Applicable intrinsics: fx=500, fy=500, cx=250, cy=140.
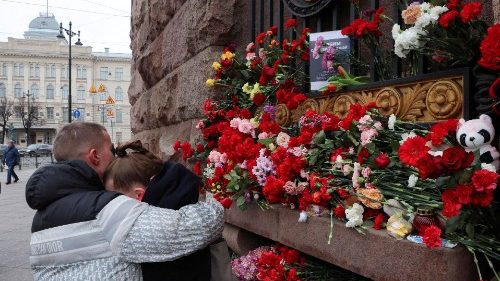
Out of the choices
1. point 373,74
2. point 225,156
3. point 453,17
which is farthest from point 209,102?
point 453,17

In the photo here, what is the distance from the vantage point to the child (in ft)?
6.31

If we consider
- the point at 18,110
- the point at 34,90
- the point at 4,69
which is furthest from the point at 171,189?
the point at 4,69

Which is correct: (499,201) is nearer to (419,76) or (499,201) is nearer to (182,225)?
(419,76)

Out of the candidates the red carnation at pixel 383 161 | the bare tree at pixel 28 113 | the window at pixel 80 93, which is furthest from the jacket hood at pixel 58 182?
the window at pixel 80 93

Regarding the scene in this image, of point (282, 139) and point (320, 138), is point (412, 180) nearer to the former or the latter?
point (320, 138)

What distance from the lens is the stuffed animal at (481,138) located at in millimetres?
1423

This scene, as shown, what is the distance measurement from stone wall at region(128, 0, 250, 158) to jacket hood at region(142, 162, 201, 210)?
1.31m

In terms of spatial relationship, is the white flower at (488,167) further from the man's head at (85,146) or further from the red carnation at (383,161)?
the man's head at (85,146)

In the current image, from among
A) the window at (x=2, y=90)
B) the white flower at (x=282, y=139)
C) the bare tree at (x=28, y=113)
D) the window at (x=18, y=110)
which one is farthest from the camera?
the window at (x=2, y=90)

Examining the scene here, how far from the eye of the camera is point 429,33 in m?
1.62

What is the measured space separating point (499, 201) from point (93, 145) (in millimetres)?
1705

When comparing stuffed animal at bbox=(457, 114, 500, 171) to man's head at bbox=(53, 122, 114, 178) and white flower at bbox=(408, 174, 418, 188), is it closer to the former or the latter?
white flower at bbox=(408, 174, 418, 188)

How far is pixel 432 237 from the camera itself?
141 centimetres

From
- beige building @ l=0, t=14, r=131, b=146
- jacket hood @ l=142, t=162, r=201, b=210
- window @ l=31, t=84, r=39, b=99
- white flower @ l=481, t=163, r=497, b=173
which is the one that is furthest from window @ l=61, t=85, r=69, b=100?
white flower @ l=481, t=163, r=497, b=173
